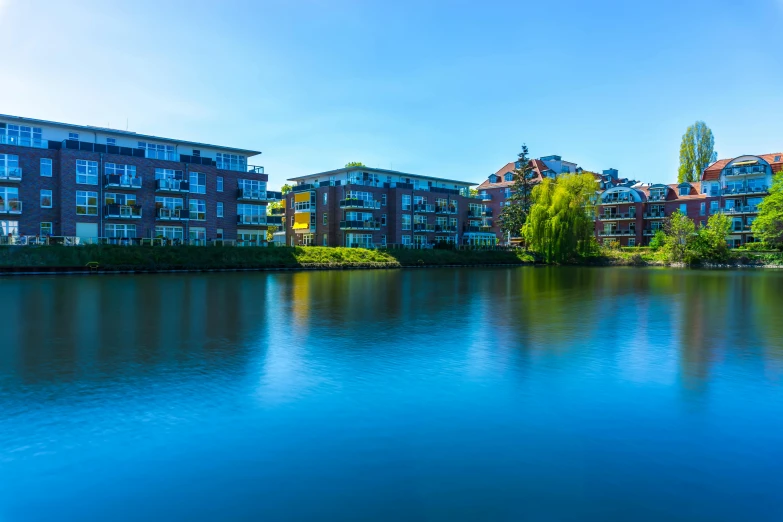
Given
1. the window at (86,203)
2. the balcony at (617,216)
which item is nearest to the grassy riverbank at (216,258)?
the window at (86,203)

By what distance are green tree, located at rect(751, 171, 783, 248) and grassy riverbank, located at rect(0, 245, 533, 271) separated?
109ft

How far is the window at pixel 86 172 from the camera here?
170ft

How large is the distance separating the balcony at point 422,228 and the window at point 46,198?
44.6 metres

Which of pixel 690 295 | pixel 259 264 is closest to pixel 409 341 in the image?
pixel 690 295

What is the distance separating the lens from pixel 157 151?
188ft

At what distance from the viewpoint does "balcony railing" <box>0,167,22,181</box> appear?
160 feet

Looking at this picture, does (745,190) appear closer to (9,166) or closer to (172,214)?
(172,214)

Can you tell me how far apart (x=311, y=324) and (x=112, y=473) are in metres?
11.6

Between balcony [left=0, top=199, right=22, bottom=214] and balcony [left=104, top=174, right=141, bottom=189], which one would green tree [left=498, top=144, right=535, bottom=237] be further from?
balcony [left=0, top=199, right=22, bottom=214]

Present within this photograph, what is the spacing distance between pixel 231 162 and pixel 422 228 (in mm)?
29329

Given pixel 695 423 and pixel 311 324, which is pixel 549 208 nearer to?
pixel 311 324

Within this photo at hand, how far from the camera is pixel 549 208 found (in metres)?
69.8

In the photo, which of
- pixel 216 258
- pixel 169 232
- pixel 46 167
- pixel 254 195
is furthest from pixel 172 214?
pixel 46 167

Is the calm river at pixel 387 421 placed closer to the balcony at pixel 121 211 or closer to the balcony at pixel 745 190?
the balcony at pixel 121 211
